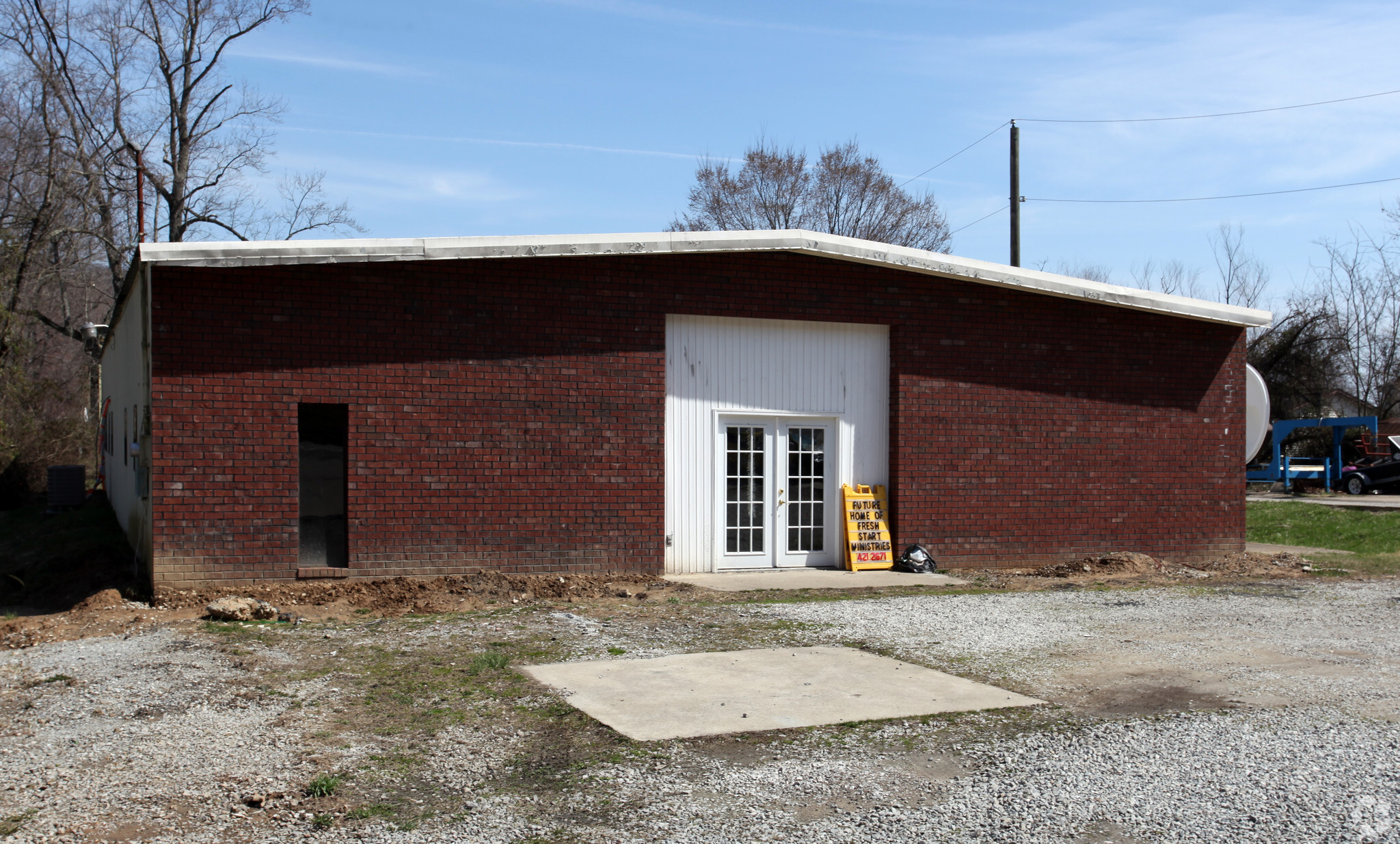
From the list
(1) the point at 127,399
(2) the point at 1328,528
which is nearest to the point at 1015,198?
(2) the point at 1328,528

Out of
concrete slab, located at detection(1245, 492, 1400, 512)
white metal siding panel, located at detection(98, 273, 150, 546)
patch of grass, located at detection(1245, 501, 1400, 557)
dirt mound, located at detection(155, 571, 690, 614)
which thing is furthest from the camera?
concrete slab, located at detection(1245, 492, 1400, 512)

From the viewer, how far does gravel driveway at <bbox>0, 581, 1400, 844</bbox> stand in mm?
4707

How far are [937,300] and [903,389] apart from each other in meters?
1.28

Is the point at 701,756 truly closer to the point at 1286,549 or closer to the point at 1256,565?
the point at 1256,565

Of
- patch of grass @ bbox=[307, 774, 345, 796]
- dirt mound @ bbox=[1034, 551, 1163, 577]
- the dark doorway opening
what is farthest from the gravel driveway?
dirt mound @ bbox=[1034, 551, 1163, 577]

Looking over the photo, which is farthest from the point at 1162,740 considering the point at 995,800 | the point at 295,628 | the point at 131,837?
the point at 295,628

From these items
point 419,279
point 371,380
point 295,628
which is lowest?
point 295,628

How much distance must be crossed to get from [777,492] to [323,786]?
31.3 feet

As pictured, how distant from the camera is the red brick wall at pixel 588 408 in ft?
37.2

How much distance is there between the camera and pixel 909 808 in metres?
4.95

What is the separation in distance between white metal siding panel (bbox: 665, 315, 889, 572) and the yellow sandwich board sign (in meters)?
0.22

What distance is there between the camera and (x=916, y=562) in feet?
46.3

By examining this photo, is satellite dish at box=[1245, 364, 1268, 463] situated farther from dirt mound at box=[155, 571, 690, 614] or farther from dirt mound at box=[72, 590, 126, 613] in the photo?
dirt mound at box=[72, 590, 126, 613]

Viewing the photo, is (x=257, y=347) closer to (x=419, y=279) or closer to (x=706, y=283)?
(x=419, y=279)
